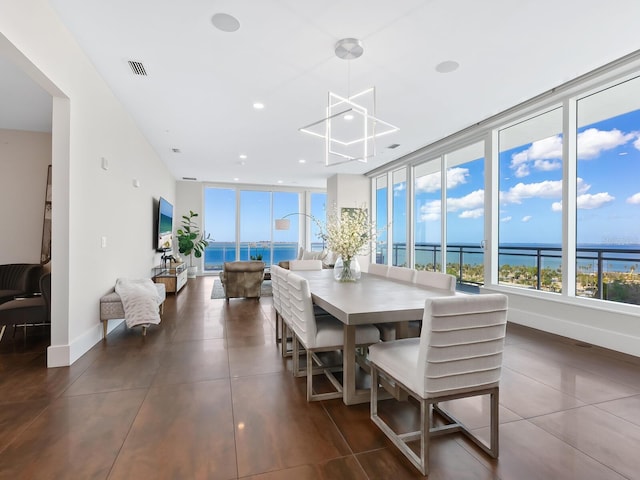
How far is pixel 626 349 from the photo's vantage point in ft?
10.7

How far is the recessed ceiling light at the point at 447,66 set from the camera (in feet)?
10.6

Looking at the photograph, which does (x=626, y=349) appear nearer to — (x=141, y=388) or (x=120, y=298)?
(x=141, y=388)

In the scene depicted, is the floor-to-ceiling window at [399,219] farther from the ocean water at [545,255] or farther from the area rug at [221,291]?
the area rug at [221,291]

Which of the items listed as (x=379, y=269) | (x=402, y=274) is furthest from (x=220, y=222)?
(x=402, y=274)

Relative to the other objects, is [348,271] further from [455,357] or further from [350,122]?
[350,122]

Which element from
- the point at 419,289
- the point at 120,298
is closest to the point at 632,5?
the point at 419,289

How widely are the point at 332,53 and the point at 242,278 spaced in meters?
4.14

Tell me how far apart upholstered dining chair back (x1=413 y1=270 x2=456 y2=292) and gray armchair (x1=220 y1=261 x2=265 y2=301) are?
11.4 feet

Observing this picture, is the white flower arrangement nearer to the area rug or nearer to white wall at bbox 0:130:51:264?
the area rug

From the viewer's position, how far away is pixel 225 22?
262cm

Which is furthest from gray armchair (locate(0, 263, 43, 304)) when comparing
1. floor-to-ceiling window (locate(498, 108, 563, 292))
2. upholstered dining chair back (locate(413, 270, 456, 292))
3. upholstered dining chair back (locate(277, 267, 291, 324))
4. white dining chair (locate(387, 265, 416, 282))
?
floor-to-ceiling window (locate(498, 108, 563, 292))

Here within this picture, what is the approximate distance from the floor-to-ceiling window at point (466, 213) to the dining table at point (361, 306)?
10.1ft

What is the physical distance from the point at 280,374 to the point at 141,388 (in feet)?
3.55

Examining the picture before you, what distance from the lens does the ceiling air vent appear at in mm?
3258
